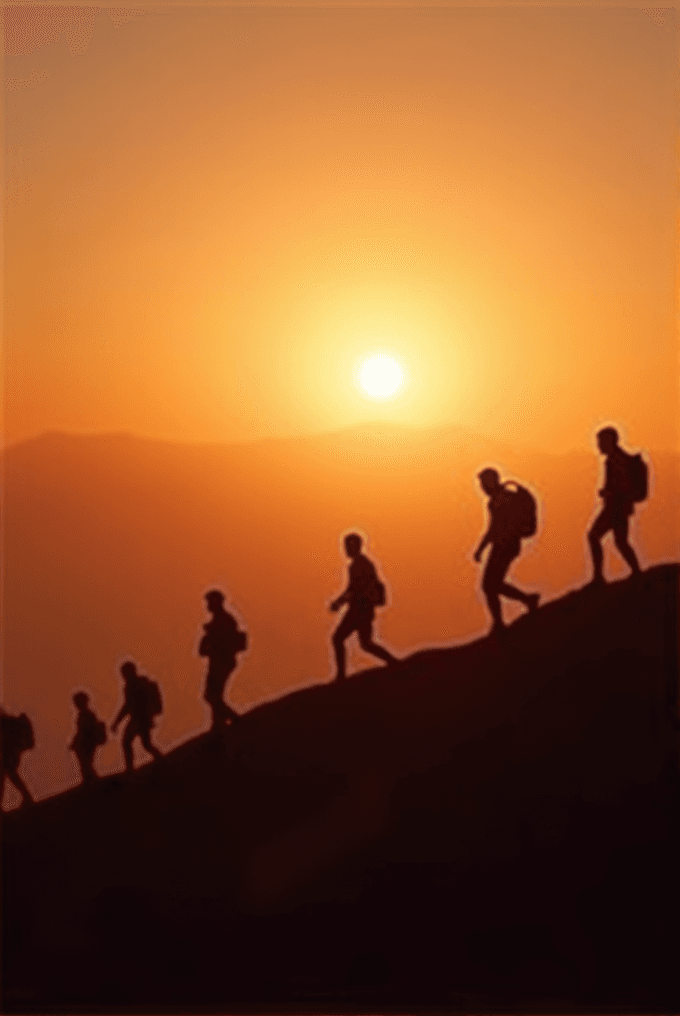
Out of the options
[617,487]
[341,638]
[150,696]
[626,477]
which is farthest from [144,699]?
[626,477]

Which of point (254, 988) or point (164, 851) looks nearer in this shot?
point (254, 988)

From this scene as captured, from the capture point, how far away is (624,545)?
28.2 metres

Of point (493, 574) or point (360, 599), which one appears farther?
point (360, 599)

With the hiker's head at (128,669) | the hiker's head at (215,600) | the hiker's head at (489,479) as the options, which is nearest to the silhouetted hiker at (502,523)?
the hiker's head at (489,479)

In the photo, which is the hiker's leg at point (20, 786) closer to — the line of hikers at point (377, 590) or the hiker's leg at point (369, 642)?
the line of hikers at point (377, 590)

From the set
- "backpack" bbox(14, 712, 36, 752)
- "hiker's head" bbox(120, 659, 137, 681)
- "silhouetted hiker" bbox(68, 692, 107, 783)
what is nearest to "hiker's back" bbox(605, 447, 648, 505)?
"hiker's head" bbox(120, 659, 137, 681)

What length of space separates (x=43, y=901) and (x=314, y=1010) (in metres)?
6.32

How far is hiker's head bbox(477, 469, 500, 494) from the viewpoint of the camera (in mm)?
27422

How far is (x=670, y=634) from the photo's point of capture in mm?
28422

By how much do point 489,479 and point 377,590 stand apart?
2555 mm

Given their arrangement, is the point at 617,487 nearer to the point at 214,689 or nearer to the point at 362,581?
the point at 362,581

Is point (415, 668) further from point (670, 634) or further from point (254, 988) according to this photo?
point (254, 988)

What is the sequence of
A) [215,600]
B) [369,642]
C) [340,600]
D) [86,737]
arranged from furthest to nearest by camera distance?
[86,737] → [215,600] → [369,642] → [340,600]

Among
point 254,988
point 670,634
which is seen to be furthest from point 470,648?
point 254,988
